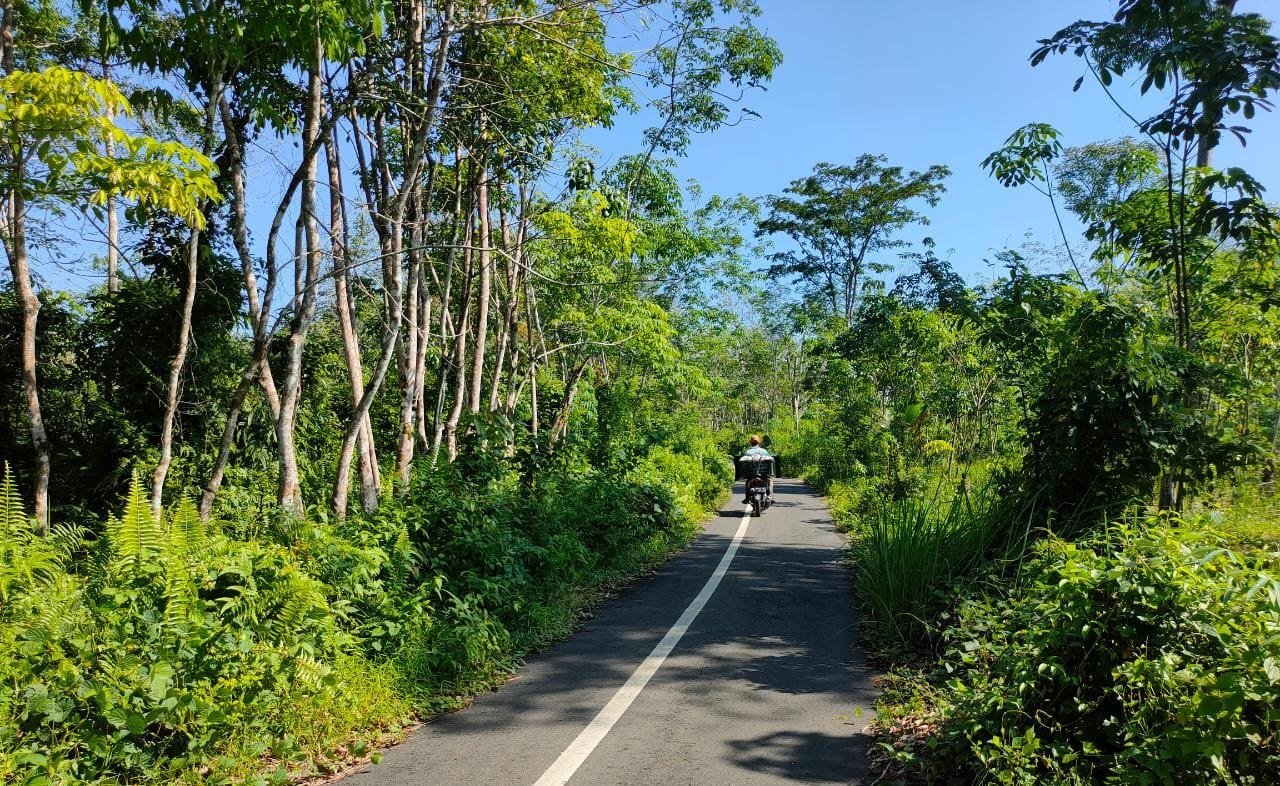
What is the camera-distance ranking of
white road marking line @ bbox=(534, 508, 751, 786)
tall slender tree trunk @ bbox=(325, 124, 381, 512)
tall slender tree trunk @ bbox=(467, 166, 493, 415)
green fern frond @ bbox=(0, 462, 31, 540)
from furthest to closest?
tall slender tree trunk @ bbox=(467, 166, 493, 415), tall slender tree trunk @ bbox=(325, 124, 381, 512), green fern frond @ bbox=(0, 462, 31, 540), white road marking line @ bbox=(534, 508, 751, 786)

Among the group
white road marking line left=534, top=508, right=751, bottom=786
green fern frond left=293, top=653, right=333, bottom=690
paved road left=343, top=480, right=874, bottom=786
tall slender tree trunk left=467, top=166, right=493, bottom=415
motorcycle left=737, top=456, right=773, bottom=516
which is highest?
tall slender tree trunk left=467, top=166, right=493, bottom=415

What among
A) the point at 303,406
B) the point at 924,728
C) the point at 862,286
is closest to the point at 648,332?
the point at 303,406

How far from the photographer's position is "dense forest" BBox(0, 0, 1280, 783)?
150 inches

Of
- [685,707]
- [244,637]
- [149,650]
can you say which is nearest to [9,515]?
[149,650]

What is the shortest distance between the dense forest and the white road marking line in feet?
3.70

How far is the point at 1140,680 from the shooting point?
343 centimetres

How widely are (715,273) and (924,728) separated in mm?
21047

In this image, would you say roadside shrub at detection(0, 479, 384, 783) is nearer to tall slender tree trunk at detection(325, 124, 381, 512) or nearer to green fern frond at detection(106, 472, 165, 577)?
green fern frond at detection(106, 472, 165, 577)

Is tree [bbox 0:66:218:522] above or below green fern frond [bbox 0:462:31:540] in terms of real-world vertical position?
above

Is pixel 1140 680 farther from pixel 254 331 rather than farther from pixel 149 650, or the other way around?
pixel 254 331

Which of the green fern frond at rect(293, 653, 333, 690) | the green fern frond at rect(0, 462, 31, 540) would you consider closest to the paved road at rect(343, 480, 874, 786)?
the green fern frond at rect(293, 653, 333, 690)

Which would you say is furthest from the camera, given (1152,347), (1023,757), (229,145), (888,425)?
(888,425)

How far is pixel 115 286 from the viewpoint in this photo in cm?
1473

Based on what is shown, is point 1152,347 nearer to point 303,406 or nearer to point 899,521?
point 899,521
